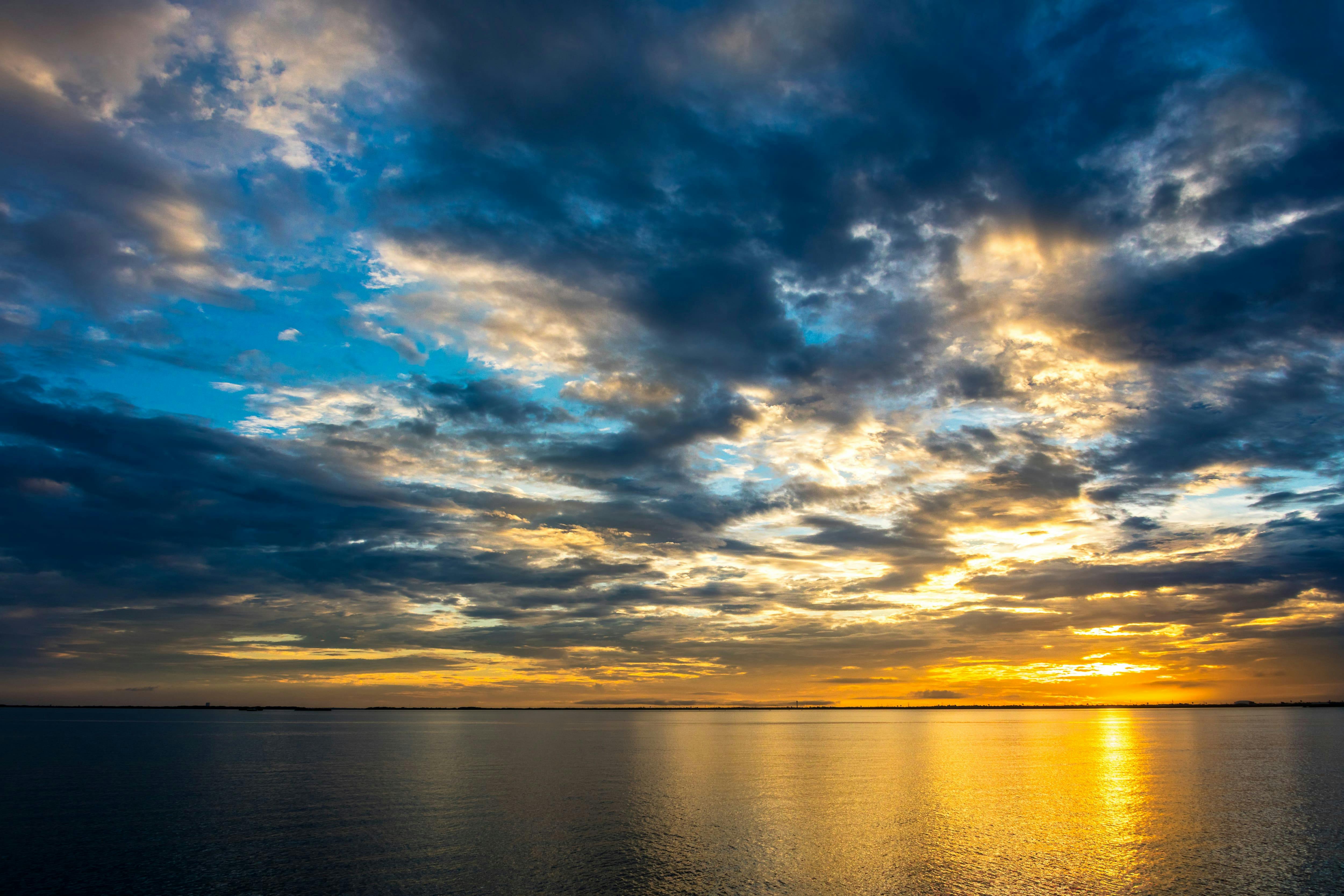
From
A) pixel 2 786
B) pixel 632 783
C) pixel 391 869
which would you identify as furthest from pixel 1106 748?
pixel 2 786

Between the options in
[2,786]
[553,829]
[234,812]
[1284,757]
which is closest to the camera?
[553,829]

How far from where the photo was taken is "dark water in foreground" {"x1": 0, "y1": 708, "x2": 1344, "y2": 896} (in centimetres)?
4181

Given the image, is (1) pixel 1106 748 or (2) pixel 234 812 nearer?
(2) pixel 234 812

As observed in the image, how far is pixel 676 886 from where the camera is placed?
1588 inches

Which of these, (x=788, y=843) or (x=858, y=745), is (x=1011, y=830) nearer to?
(x=788, y=843)

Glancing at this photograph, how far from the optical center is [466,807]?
213 ft

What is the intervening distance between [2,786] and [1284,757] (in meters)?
173

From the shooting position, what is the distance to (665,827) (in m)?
57.3

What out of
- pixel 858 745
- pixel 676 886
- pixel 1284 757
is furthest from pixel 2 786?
pixel 1284 757

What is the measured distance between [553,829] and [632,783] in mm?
31200

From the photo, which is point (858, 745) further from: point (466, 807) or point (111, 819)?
point (111, 819)

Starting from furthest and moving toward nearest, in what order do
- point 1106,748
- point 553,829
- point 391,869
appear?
point 1106,748 < point 553,829 < point 391,869

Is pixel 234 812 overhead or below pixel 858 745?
overhead

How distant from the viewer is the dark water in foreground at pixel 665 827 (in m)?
41.8
